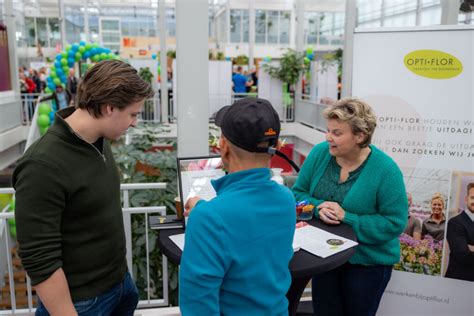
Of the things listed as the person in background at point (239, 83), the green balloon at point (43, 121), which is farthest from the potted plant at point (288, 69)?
the green balloon at point (43, 121)

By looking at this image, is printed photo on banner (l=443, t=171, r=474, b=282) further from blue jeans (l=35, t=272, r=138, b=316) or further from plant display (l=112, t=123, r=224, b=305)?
blue jeans (l=35, t=272, r=138, b=316)

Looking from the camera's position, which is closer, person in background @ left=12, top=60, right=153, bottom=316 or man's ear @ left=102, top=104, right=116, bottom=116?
person in background @ left=12, top=60, right=153, bottom=316

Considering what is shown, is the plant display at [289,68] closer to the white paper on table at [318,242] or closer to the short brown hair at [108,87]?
the white paper on table at [318,242]

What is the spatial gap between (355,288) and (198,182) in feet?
2.76

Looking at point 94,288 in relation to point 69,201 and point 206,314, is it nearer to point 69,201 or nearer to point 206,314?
point 69,201

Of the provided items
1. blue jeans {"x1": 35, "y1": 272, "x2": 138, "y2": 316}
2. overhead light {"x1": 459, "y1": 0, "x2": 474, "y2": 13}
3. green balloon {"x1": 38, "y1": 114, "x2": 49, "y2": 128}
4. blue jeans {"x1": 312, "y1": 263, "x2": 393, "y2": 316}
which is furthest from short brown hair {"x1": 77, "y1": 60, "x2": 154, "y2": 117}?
green balloon {"x1": 38, "y1": 114, "x2": 49, "y2": 128}

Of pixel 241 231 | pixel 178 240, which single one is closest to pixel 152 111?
pixel 178 240

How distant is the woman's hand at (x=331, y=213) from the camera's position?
186 cm

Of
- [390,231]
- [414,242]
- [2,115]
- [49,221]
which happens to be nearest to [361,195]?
[390,231]

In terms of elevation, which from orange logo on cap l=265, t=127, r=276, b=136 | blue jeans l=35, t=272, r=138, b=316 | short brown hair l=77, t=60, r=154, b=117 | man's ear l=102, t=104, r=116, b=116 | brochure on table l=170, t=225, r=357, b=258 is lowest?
blue jeans l=35, t=272, r=138, b=316

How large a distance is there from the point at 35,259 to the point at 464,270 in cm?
229

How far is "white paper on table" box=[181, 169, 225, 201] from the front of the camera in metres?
1.88

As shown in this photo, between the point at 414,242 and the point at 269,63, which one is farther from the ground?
the point at 269,63

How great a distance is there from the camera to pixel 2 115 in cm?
776
